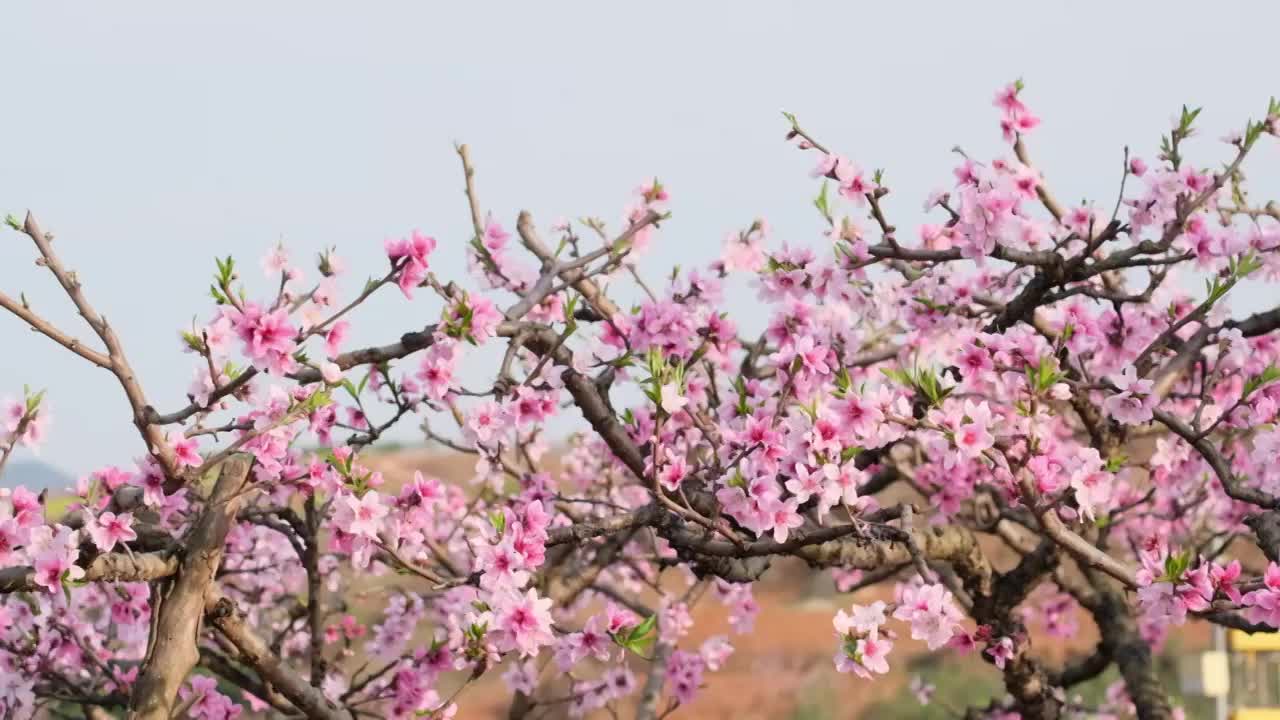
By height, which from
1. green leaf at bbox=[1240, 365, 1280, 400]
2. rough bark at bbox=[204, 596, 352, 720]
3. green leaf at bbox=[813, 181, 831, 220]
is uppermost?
green leaf at bbox=[813, 181, 831, 220]

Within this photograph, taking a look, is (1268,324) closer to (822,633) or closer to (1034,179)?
(1034,179)

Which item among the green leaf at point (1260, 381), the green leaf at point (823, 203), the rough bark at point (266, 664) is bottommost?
the rough bark at point (266, 664)

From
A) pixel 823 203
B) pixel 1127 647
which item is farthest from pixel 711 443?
pixel 1127 647

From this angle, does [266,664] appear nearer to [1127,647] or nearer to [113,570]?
[113,570]

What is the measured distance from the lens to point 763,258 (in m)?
5.57

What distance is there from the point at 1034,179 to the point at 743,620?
127 inches

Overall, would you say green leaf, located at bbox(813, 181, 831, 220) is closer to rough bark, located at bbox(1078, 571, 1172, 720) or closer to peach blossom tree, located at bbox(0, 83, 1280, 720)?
peach blossom tree, located at bbox(0, 83, 1280, 720)

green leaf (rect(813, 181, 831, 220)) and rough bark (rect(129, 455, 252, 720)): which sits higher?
green leaf (rect(813, 181, 831, 220))

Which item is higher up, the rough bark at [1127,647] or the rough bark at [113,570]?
the rough bark at [1127,647]

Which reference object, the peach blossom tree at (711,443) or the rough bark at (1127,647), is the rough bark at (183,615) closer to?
the peach blossom tree at (711,443)

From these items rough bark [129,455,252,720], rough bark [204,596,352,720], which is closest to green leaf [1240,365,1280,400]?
rough bark [204,596,352,720]

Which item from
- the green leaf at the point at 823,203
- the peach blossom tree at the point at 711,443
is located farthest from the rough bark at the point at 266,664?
the green leaf at the point at 823,203

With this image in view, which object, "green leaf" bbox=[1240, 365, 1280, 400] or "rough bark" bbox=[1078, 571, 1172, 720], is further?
"rough bark" bbox=[1078, 571, 1172, 720]

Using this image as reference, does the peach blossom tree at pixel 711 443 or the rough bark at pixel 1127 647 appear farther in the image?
the rough bark at pixel 1127 647
